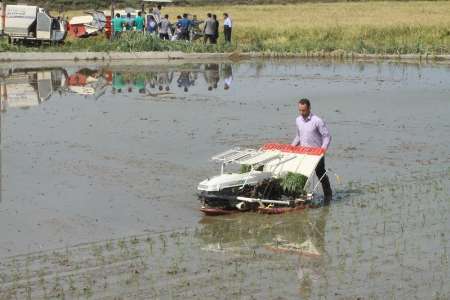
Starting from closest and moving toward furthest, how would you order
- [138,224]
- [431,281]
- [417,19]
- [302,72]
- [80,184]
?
[431,281]
[138,224]
[80,184]
[302,72]
[417,19]

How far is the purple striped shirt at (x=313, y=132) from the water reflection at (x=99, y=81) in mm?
11067

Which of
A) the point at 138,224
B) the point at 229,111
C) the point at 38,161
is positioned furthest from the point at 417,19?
the point at 138,224

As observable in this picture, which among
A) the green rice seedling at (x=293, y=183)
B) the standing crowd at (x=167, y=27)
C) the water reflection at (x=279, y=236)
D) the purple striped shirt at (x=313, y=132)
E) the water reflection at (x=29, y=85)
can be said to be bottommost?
the water reflection at (x=279, y=236)

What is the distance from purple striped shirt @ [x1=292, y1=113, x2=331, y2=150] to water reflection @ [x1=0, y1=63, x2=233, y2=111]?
1107 cm

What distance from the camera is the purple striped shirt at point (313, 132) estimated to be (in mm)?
13211

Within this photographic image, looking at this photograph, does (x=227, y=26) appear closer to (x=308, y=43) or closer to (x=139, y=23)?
(x=308, y=43)

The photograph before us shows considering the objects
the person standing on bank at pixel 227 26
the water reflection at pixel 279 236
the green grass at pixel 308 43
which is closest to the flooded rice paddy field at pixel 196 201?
the water reflection at pixel 279 236

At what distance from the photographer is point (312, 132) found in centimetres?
1326

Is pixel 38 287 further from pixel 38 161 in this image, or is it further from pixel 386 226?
pixel 38 161

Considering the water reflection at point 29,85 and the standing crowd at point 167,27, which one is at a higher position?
the standing crowd at point 167,27

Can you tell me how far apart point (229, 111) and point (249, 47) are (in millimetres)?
16508

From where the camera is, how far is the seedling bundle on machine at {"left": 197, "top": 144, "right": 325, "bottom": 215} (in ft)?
41.1

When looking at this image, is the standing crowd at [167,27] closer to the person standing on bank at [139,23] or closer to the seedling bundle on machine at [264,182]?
the person standing on bank at [139,23]

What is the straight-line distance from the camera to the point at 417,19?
5134cm
